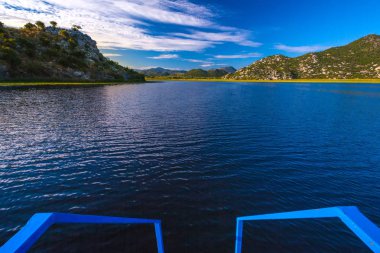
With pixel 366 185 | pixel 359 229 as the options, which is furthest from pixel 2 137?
pixel 366 185

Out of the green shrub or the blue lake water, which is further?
the green shrub

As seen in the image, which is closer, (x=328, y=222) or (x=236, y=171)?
(x=328, y=222)

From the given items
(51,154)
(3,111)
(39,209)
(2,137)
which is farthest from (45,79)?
(39,209)

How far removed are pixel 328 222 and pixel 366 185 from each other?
937cm

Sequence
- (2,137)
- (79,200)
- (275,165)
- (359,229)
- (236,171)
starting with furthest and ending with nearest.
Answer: (2,137) < (275,165) < (236,171) < (79,200) < (359,229)

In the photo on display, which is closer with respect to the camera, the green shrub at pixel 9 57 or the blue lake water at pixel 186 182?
the blue lake water at pixel 186 182

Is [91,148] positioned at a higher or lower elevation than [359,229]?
lower

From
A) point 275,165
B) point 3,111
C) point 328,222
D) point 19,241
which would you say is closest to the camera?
point 19,241

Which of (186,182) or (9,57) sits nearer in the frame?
(186,182)

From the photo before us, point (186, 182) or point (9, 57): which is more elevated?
point (9, 57)

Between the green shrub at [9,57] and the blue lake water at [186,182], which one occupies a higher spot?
the green shrub at [9,57]

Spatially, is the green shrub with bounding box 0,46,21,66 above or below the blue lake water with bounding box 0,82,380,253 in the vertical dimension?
above

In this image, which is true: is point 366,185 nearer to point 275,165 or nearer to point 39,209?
point 275,165

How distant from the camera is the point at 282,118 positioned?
55.3 meters
